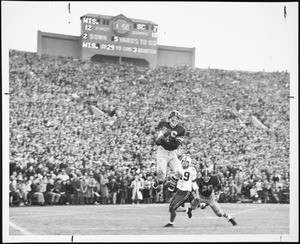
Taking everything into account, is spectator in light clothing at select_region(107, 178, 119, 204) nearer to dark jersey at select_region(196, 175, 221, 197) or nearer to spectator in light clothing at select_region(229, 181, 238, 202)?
dark jersey at select_region(196, 175, 221, 197)

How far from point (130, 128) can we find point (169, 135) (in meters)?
1.64

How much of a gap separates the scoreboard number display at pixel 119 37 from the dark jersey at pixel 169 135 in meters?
1.72

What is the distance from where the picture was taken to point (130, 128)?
639 inches

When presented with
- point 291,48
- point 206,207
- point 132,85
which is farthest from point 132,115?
point 291,48

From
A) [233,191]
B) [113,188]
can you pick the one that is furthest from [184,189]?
[113,188]

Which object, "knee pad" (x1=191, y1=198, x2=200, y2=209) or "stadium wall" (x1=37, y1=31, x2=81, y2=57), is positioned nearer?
"knee pad" (x1=191, y1=198, x2=200, y2=209)

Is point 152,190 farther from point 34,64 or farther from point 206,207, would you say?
point 34,64

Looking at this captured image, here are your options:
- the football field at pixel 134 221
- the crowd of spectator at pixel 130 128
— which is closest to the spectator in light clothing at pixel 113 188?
the crowd of spectator at pixel 130 128

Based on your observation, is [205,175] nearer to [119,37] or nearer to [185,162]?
[185,162]

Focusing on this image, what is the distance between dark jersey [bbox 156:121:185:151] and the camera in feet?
48.5

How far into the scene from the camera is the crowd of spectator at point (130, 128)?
50.3 feet

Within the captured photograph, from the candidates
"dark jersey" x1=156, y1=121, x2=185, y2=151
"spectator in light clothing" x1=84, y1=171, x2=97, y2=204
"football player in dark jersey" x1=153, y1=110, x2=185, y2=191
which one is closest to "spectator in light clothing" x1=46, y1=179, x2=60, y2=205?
"spectator in light clothing" x1=84, y1=171, x2=97, y2=204

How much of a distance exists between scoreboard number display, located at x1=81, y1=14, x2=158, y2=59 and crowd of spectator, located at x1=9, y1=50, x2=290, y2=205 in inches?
14.6

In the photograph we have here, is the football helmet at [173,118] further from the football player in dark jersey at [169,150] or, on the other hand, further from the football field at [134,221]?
the football field at [134,221]
